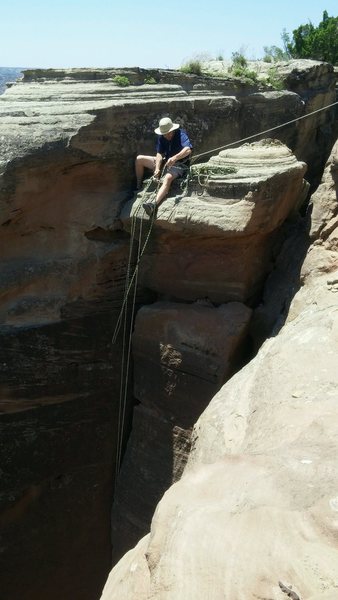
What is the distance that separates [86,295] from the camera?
7582 millimetres

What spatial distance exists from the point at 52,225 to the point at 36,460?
263cm

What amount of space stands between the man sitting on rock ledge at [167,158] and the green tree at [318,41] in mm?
7828

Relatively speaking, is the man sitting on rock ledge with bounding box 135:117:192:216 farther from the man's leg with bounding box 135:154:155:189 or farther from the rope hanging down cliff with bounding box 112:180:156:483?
the rope hanging down cliff with bounding box 112:180:156:483

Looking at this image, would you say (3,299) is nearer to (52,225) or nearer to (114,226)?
(52,225)

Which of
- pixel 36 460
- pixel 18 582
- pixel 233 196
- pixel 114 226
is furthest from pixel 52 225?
pixel 18 582

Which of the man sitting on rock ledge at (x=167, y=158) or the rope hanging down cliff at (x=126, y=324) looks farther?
the rope hanging down cliff at (x=126, y=324)

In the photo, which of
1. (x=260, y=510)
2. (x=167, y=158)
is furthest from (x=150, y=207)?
(x=260, y=510)

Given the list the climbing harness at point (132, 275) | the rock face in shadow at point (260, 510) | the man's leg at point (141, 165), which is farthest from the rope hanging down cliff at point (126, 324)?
the rock face in shadow at point (260, 510)

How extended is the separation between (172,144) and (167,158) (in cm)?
15

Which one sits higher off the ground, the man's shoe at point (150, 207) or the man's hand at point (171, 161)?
the man's hand at point (171, 161)

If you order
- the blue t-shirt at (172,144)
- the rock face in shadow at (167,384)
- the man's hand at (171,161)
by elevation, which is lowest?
the rock face in shadow at (167,384)

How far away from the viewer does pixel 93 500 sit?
8414 millimetres

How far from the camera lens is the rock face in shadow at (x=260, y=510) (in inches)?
113

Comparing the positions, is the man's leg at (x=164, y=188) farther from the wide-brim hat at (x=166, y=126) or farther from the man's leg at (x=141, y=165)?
the wide-brim hat at (x=166, y=126)
